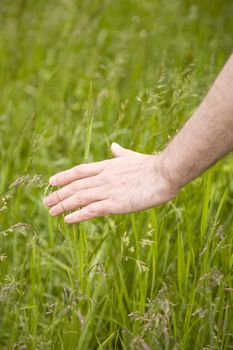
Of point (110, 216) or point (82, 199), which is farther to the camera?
point (110, 216)

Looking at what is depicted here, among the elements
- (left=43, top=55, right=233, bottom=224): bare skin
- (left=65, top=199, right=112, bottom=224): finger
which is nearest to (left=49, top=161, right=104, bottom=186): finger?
(left=43, top=55, right=233, bottom=224): bare skin

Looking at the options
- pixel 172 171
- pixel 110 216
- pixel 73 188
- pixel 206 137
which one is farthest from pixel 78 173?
pixel 110 216

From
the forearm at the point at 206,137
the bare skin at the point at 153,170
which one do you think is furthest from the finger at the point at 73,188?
the forearm at the point at 206,137

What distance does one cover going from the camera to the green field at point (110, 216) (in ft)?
5.68

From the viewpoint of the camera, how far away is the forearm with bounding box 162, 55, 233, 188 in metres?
1.48

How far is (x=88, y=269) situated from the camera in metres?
1.72

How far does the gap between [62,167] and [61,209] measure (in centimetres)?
123

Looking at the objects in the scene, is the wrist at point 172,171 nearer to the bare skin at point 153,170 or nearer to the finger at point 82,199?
the bare skin at point 153,170

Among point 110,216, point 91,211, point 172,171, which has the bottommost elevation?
point 110,216

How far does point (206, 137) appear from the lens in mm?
1531

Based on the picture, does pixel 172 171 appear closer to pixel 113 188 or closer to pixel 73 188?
pixel 113 188

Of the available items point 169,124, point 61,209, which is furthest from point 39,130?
point 61,209

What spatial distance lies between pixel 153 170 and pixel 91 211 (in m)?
0.22

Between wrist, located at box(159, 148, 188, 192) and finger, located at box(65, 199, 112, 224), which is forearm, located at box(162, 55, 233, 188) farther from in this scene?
finger, located at box(65, 199, 112, 224)
